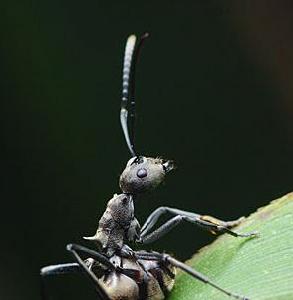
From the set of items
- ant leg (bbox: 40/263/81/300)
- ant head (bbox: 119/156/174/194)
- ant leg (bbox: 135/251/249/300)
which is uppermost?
ant head (bbox: 119/156/174/194)

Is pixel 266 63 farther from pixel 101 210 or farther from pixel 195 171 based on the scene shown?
pixel 101 210

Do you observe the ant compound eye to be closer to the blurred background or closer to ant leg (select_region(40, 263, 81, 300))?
ant leg (select_region(40, 263, 81, 300))

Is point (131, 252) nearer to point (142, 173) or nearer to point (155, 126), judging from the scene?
point (142, 173)

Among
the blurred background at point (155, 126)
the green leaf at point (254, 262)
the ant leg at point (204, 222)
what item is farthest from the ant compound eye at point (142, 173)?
the blurred background at point (155, 126)

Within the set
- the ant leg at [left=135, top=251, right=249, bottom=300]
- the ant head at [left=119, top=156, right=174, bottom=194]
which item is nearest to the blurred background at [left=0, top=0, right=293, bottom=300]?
the ant head at [left=119, top=156, right=174, bottom=194]

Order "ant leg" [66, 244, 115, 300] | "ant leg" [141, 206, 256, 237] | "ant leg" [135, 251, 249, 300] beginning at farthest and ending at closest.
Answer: "ant leg" [141, 206, 256, 237] < "ant leg" [66, 244, 115, 300] < "ant leg" [135, 251, 249, 300]

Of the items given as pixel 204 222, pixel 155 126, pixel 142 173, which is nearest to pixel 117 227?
pixel 142 173
